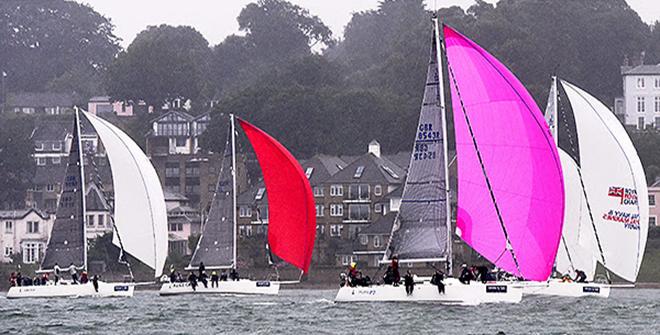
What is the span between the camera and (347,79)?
423ft

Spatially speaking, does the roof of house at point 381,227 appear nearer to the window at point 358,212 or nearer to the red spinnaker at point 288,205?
the window at point 358,212

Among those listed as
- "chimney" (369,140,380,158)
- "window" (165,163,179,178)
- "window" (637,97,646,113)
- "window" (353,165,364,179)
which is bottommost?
"window" (353,165,364,179)

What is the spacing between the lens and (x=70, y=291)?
5419 centimetres

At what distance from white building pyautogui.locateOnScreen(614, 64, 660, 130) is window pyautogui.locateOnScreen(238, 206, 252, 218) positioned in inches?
1098

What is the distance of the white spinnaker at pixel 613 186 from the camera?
53312mm

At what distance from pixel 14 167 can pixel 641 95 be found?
34458 mm

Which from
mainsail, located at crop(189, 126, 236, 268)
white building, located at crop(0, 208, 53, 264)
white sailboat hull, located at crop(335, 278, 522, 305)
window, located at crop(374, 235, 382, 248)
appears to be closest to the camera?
white sailboat hull, located at crop(335, 278, 522, 305)

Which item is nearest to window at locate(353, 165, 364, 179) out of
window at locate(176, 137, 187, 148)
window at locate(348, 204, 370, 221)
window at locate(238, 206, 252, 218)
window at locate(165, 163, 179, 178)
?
window at locate(348, 204, 370, 221)

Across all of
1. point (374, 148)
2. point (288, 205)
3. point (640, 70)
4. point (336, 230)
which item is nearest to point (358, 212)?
point (336, 230)

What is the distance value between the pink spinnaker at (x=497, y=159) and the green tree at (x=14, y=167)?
67.0m

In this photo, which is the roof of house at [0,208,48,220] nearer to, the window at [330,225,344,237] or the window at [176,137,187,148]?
the window at [330,225,344,237]

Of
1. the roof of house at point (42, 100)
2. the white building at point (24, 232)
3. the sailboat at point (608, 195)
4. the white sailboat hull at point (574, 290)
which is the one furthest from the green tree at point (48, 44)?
the white sailboat hull at point (574, 290)

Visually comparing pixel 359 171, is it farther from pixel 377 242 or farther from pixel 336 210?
pixel 377 242

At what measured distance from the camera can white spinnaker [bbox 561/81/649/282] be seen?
2099 inches
